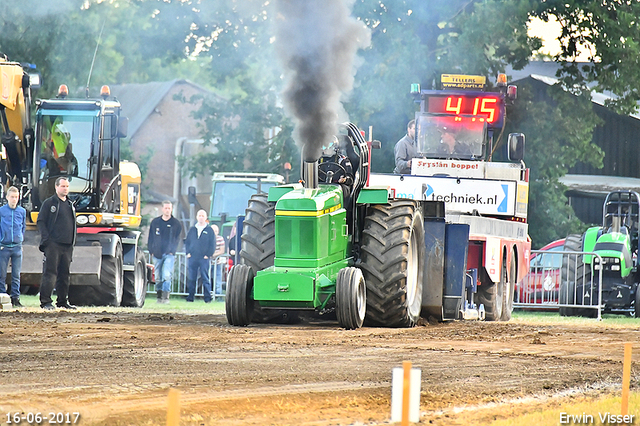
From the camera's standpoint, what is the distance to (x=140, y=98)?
5675 centimetres

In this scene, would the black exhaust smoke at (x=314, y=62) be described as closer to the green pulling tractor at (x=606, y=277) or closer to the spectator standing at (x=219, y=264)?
the green pulling tractor at (x=606, y=277)

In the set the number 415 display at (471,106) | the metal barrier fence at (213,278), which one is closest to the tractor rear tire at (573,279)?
the number 415 display at (471,106)

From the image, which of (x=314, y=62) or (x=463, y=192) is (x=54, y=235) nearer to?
(x=314, y=62)

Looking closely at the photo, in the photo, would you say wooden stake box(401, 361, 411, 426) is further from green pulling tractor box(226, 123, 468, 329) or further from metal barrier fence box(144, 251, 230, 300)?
metal barrier fence box(144, 251, 230, 300)

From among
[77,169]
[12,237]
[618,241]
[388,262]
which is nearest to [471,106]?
[618,241]

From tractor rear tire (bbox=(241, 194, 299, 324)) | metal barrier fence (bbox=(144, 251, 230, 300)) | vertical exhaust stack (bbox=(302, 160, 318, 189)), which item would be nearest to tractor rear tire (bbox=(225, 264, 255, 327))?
tractor rear tire (bbox=(241, 194, 299, 324))

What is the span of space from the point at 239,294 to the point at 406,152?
6.87 meters

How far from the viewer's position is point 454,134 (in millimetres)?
19062

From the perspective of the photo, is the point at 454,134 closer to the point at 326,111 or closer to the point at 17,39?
the point at 326,111

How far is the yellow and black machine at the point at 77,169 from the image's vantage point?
57.1 feet

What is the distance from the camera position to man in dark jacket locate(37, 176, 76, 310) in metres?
15.8

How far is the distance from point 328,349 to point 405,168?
8501mm

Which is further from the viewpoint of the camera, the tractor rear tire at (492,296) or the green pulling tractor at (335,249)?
the tractor rear tire at (492,296)

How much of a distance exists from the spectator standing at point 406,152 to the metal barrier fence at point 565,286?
304cm
